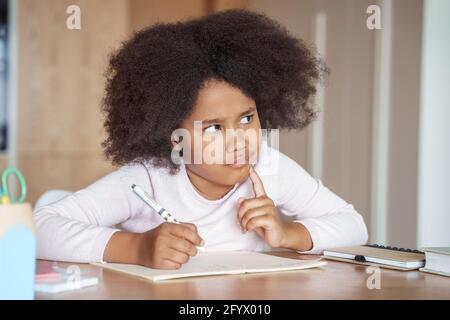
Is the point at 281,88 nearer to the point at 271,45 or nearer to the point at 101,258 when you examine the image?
the point at 271,45

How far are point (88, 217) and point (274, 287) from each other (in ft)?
1.60

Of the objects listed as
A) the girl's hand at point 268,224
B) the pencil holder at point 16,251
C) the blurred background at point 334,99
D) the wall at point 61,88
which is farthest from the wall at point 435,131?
the pencil holder at point 16,251

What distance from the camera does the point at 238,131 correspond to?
4.37 feet

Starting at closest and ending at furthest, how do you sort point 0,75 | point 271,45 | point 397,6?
point 271,45 → point 397,6 → point 0,75

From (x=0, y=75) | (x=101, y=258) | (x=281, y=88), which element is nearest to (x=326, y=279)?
(x=101, y=258)

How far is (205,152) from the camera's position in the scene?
53.1 inches

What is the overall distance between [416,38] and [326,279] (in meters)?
1.70

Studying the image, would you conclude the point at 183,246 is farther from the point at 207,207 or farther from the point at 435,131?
the point at 435,131

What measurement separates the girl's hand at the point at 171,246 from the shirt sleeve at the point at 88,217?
0.13 m

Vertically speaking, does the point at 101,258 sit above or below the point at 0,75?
below

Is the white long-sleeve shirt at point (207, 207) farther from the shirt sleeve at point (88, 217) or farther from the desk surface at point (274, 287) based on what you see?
the desk surface at point (274, 287)

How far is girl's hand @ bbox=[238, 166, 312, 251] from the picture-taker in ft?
4.13

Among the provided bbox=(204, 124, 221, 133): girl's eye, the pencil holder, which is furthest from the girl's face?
the pencil holder

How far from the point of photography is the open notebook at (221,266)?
1054mm
